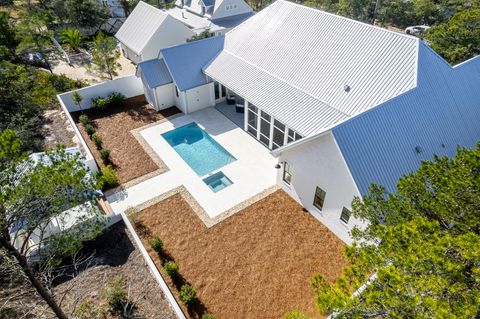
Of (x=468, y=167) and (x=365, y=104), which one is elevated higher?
(x=468, y=167)

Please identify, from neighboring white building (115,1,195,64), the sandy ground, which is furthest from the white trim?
neighboring white building (115,1,195,64)

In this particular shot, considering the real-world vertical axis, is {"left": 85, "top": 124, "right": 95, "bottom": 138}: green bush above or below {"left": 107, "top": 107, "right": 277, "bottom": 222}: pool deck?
above

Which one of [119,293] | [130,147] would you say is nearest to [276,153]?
[119,293]

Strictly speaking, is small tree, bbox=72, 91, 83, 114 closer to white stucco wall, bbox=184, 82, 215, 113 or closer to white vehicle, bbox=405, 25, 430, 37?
white stucco wall, bbox=184, 82, 215, 113

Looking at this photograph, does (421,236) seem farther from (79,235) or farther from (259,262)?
(79,235)

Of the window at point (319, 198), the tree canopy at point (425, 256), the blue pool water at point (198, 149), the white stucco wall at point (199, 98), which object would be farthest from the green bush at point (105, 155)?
the tree canopy at point (425, 256)

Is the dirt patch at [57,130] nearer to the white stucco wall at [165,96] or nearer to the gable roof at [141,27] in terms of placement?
the white stucco wall at [165,96]
